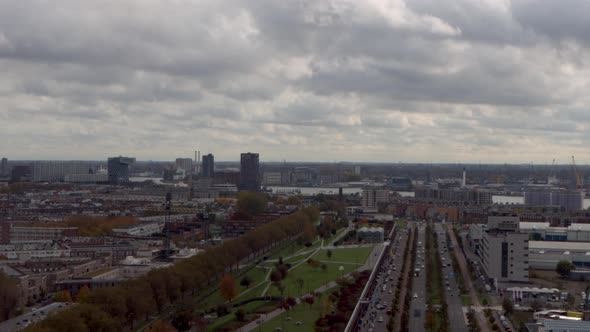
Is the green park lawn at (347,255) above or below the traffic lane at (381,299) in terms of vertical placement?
above

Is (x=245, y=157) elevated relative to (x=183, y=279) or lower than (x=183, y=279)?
elevated

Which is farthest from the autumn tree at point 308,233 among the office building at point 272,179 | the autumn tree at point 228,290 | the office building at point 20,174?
the office building at point 272,179

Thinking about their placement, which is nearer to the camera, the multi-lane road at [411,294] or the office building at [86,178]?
the multi-lane road at [411,294]

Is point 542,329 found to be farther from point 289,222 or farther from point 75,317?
point 289,222

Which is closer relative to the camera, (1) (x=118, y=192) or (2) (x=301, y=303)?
(2) (x=301, y=303)

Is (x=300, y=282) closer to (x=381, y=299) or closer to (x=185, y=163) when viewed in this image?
(x=381, y=299)

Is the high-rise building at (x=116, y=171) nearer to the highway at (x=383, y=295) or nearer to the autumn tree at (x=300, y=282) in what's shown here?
the highway at (x=383, y=295)

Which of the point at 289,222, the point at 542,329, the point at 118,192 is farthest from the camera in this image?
the point at 118,192

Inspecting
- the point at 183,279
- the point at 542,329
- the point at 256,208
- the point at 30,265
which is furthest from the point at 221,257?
the point at 256,208
